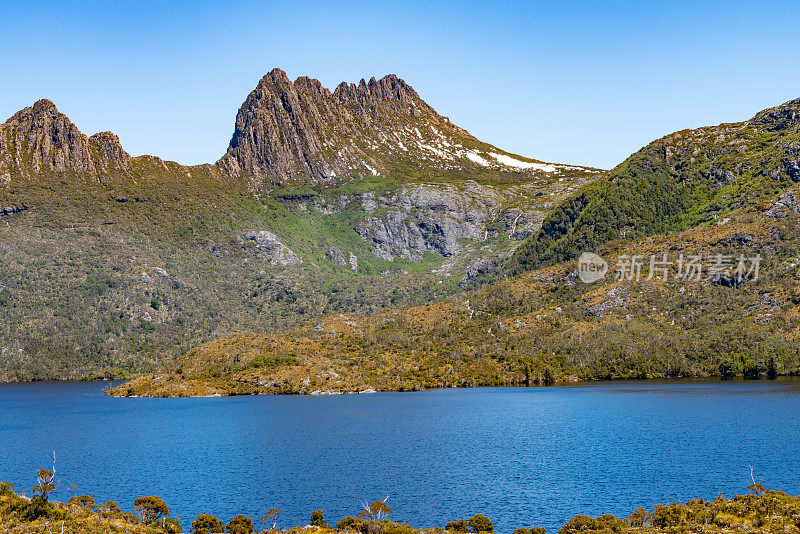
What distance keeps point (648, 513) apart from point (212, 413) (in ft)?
371

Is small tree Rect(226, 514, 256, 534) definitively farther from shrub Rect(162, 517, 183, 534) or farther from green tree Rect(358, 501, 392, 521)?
green tree Rect(358, 501, 392, 521)

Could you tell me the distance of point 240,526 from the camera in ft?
187

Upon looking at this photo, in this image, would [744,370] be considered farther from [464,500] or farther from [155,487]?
[155,487]

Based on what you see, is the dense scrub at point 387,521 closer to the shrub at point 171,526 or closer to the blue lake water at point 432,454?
the shrub at point 171,526

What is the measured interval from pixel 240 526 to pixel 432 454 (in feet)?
132

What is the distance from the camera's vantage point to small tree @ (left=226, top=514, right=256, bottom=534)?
56616 millimetres

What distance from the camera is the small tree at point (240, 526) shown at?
56616mm

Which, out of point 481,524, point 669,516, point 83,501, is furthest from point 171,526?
point 669,516

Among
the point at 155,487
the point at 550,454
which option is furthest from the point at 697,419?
the point at 155,487

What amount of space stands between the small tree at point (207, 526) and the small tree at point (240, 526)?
80 cm

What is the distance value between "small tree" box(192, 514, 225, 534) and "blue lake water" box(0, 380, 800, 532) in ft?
17.9

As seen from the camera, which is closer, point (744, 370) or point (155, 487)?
point (155, 487)

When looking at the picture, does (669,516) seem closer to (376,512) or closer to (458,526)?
(458,526)

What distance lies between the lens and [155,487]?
254 feet
